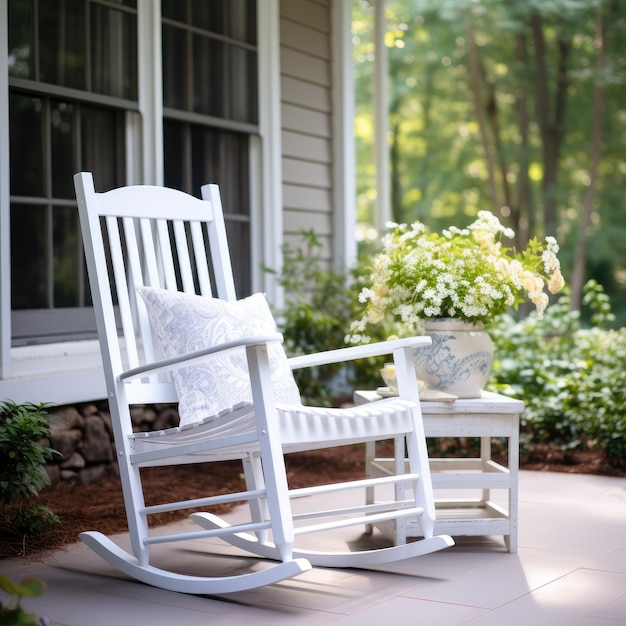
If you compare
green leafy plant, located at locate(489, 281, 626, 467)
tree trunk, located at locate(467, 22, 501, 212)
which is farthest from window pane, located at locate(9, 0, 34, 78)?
tree trunk, located at locate(467, 22, 501, 212)

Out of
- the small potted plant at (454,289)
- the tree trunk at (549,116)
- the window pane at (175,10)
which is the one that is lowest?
the small potted plant at (454,289)

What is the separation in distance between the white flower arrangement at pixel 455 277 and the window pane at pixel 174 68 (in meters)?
1.59

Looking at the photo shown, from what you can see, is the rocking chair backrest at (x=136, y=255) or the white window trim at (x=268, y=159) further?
the white window trim at (x=268, y=159)

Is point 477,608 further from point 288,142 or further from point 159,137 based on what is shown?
point 288,142

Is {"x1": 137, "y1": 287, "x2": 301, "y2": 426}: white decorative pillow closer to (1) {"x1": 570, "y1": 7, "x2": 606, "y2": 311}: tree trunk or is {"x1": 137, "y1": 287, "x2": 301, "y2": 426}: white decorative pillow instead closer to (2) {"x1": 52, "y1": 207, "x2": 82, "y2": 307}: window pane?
(2) {"x1": 52, "y1": 207, "x2": 82, "y2": 307}: window pane

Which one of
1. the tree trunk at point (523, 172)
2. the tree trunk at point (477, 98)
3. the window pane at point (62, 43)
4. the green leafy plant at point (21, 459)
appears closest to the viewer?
the green leafy plant at point (21, 459)

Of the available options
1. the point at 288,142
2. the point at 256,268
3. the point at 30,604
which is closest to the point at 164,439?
the point at 30,604

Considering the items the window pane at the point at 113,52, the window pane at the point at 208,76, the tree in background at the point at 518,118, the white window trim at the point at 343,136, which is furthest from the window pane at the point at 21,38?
the tree in background at the point at 518,118

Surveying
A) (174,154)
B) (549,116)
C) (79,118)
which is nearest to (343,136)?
(174,154)

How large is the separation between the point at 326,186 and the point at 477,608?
11.5 ft

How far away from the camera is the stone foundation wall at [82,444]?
3.79 metres

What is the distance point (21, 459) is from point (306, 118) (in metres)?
2.92

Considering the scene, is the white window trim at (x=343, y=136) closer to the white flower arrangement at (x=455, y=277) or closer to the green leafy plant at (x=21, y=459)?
the white flower arrangement at (x=455, y=277)

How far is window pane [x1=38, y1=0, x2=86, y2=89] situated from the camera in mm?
3779
